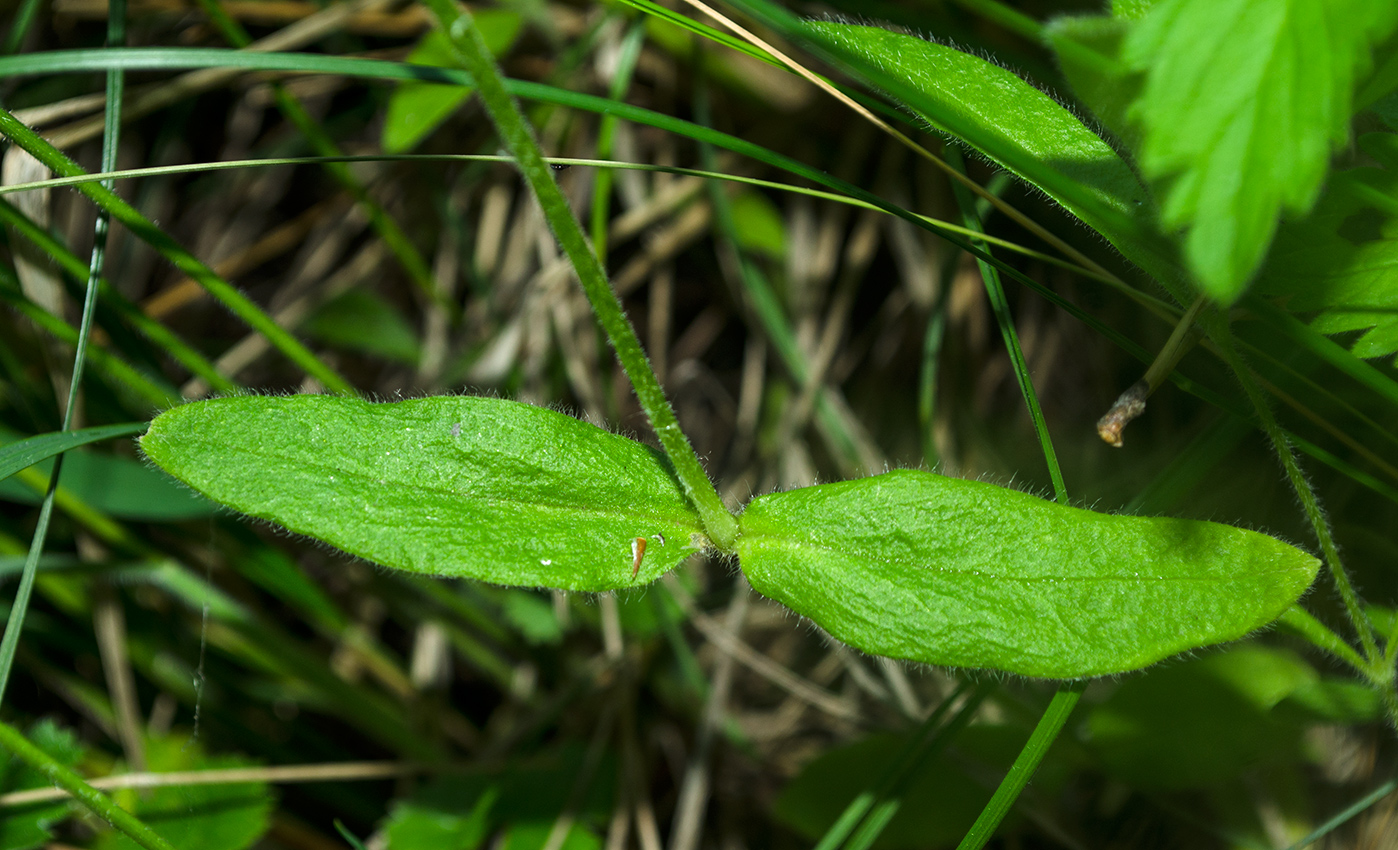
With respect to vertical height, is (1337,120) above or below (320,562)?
above

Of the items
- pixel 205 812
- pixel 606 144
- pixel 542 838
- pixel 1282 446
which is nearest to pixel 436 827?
pixel 542 838

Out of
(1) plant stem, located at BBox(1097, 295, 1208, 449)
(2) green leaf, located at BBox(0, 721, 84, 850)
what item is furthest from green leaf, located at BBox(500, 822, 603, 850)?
(1) plant stem, located at BBox(1097, 295, 1208, 449)

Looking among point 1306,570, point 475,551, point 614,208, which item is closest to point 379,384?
point 614,208

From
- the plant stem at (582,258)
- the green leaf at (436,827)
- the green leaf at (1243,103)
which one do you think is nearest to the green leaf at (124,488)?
the green leaf at (436,827)

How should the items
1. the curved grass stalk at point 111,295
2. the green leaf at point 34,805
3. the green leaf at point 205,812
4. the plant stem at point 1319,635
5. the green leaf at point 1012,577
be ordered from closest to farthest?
the green leaf at point 1012,577 < the plant stem at point 1319,635 < the curved grass stalk at point 111,295 < the green leaf at point 34,805 < the green leaf at point 205,812

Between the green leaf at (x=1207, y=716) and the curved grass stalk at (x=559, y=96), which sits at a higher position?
the curved grass stalk at (x=559, y=96)

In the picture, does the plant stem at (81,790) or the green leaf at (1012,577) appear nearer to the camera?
the green leaf at (1012,577)

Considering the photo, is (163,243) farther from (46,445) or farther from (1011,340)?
(1011,340)

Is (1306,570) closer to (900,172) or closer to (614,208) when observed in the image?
(900,172)

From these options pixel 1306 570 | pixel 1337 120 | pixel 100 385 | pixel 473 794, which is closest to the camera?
pixel 1337 120

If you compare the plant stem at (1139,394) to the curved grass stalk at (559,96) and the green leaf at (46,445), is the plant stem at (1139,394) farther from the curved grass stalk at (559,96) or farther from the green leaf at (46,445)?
the green leaf at (46,445)
